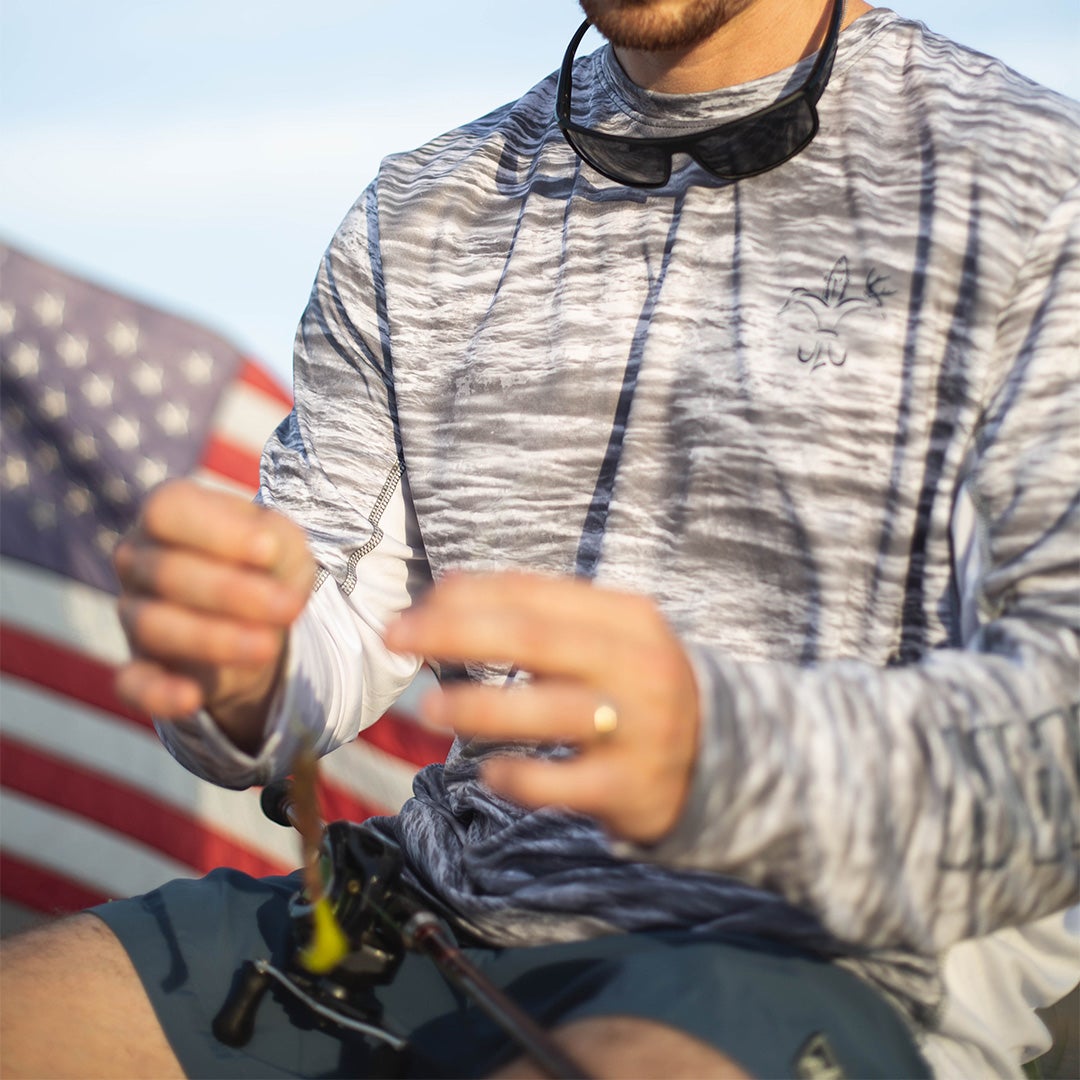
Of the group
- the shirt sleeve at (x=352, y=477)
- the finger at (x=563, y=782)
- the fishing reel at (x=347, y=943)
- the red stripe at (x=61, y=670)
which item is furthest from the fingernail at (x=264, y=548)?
the red stripe at (x=61, y=670)

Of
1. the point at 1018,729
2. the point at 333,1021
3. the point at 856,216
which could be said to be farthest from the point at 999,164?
the point at 333,1021

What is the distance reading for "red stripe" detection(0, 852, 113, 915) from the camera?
2959 millimetres

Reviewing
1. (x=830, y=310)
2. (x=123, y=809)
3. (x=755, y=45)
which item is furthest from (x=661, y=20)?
(x=123, y=809)

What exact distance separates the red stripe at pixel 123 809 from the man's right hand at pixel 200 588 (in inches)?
90.1

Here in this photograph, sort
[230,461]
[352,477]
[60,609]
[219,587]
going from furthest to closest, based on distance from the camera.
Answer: [230,461]
[60,609]
[352,477]
[219,587]

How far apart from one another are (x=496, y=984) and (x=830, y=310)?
0.79 meters

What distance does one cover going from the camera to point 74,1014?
48.5 inches

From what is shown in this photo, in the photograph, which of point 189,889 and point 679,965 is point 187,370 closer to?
point 189,889

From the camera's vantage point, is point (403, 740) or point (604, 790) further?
point (403, 740)

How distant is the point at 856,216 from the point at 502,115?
67cm

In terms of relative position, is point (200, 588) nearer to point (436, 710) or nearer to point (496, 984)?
point (436, 710)

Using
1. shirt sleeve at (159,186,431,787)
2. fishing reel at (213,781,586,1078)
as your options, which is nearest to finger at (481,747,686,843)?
fishing reel at (213,781,586,1078)

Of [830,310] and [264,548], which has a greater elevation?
[830,310]

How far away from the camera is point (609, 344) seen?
4.61 ft
